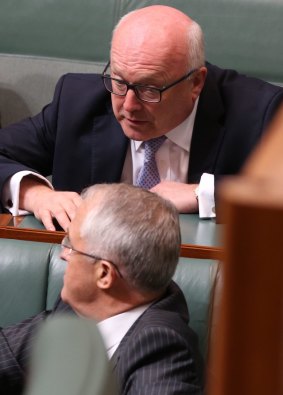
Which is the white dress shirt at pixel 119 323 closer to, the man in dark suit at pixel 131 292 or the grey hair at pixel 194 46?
the man in dark suit at pixel 131 292

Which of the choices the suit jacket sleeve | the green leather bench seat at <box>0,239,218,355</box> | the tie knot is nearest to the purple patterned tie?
the tie knot

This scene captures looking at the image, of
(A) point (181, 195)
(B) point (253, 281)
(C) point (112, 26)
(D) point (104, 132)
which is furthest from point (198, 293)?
(C) point (112, 26)

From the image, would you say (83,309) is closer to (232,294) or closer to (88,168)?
(88,168)

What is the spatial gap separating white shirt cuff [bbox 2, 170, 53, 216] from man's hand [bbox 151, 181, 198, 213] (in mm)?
293

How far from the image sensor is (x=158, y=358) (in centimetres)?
130

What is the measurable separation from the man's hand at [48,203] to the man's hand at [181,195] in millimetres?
229

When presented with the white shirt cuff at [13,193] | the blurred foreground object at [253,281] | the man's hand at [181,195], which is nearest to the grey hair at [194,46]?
the man's hand at [181,195]

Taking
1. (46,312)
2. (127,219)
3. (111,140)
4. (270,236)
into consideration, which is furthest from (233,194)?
(111,140)

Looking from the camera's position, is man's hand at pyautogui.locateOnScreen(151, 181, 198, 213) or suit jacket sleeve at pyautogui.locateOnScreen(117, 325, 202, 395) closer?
suit jacket sleeve at pyautogui.locateOnScreen(117, 325, 202, 395)

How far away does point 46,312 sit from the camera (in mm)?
1578

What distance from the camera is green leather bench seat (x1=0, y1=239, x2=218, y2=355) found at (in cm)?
162

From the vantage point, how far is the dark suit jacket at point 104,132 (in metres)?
2.12

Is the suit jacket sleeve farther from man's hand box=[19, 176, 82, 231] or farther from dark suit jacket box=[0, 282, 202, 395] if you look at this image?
man's hand box=[19, 176, 82, 231]

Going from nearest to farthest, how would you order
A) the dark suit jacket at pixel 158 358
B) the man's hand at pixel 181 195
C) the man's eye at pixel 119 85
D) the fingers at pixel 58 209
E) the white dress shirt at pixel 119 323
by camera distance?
the dark suit jacket at pixel 158 358 → the white dress shirt at pixel 119 323 → the fingers at pixel 58 209 → the man's hand at pixel 181 195 → the man's eye at pixel 119 85
